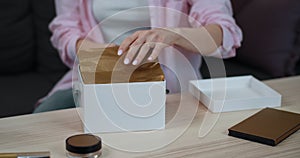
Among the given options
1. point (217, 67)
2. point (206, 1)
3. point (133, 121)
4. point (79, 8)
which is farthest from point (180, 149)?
point (79, 8)

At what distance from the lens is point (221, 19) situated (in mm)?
1356

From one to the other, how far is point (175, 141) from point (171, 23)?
59 cm

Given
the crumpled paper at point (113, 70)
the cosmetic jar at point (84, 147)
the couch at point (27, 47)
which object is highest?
the crumpled paper at point (113, 70)

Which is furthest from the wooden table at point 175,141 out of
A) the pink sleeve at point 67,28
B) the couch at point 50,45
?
the couch at point 50,45

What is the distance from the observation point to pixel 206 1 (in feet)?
4.60

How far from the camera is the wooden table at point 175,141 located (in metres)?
0.87

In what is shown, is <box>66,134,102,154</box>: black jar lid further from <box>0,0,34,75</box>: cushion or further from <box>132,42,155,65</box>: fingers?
<box>0,0,34,75</box>: cushion

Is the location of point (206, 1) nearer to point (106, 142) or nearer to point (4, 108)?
point (106, 142)

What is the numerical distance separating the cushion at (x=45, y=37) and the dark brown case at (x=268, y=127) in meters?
1.22

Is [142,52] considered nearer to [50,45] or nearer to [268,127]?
[268,127]

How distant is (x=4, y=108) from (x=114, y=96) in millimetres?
945

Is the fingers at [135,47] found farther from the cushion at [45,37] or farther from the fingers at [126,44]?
the cushion at [45,37]

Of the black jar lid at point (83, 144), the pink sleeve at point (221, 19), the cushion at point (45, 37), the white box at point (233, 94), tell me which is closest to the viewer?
the black jar lid at point (83, 144)

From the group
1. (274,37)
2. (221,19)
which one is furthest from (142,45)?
(274,37)
